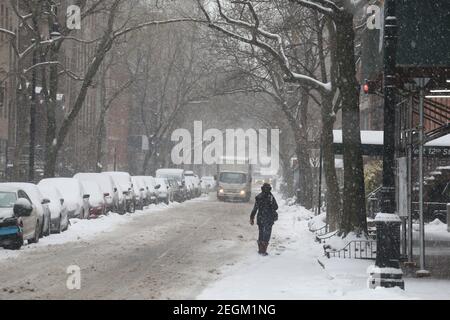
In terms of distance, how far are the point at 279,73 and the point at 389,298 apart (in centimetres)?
3073

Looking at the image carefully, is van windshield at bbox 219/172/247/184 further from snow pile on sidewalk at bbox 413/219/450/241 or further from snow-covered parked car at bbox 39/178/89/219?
snow-covered parked car at bbox 39/178/89/219

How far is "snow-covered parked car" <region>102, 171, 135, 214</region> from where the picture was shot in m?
39.1

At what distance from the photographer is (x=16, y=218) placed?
68.4ft

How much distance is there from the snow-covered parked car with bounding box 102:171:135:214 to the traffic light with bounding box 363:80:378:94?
2142 cm

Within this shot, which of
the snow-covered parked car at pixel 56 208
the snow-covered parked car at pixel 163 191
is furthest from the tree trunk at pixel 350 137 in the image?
the snow-covered parked car at pixel 163 191

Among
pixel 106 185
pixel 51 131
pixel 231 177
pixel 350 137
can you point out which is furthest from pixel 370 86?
pixel 231 177

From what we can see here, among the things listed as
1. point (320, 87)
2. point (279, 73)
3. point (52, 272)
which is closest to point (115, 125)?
point (279, 73)

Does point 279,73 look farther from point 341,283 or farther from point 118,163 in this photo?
point 118,163

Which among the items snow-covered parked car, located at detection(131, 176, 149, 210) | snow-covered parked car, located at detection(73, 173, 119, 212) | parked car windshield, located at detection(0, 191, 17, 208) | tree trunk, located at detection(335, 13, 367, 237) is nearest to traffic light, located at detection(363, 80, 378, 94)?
tree trunk, located at detection(335, 13, 367, 237)

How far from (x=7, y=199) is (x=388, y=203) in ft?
39.1

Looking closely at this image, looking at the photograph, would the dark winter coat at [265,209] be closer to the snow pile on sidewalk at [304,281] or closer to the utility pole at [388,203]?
the snow pile on sidewalk at [304,281]

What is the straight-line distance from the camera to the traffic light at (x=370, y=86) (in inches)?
671

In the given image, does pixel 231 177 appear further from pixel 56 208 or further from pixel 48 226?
pixel 48 226

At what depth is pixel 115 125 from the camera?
89562 millimetres
